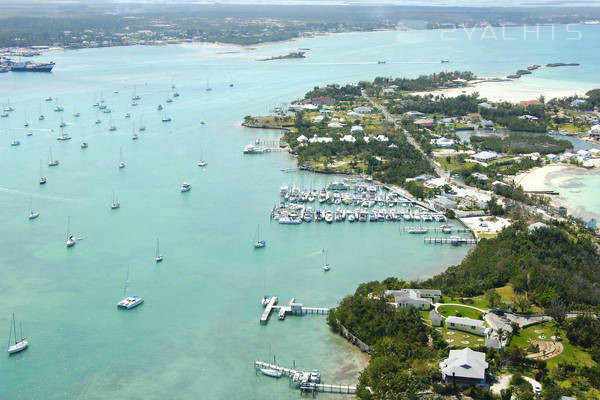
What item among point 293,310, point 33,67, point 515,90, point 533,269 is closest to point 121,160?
point 293,310

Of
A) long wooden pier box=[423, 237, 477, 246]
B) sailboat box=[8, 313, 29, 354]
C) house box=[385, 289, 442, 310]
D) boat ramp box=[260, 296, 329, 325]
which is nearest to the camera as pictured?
sailboat box=[8, 313, 29, 354]

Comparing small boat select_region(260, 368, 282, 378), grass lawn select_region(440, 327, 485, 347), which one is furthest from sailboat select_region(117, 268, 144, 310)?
grass lawn select_region(440, 327, 485, 347)

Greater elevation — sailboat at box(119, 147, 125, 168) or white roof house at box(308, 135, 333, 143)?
white roof house at box(308, 135, 333, 143)

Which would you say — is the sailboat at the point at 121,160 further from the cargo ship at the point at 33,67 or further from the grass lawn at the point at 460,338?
the cargo ship at the point at 33,67

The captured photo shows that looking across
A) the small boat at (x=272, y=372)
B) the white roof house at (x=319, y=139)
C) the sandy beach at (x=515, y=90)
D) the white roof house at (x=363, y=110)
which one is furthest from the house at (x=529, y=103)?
the small boat at (x=272, y=372)

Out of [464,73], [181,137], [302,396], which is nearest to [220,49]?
[464,73]

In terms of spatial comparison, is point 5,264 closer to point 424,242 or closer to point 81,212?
point 81,212

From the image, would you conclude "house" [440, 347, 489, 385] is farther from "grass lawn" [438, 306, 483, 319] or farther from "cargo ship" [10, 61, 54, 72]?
"cargo ship" [10, 61, 54, 72]

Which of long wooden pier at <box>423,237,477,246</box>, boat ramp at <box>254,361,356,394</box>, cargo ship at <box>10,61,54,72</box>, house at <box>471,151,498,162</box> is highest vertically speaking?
cargo ship at <box>10,61,54,72</box>
